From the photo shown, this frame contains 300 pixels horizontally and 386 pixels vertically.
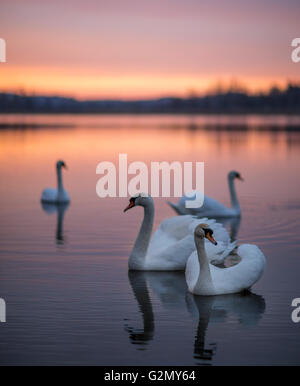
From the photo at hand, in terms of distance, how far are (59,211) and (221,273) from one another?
24.4 ft

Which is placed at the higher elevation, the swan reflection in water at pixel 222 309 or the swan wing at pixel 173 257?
the swan wing at pixel 173 257

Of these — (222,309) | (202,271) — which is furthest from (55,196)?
(222,309)

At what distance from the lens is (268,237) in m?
13.1

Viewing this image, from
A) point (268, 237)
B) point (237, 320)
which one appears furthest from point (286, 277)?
point (268, 237)

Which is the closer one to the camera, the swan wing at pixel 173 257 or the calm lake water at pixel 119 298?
→ the calm lake water at pixel 119 298

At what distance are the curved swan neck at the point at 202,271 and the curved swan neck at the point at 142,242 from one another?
5.06 ft

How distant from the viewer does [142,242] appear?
35.7ft

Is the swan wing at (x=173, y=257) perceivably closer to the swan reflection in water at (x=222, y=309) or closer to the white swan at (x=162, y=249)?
the white swan at (x=162, y=249)

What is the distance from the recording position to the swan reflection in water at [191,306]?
779 cm

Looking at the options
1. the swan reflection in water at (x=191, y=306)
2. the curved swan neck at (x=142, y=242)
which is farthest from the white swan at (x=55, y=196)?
the swan reflection in water at (x=191, y=306)

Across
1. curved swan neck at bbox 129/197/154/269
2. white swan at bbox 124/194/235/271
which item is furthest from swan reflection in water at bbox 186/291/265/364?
curved swan neck at bbox 129/197/154/269

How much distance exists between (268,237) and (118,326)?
540cm

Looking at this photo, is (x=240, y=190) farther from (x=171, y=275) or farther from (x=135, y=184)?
(x=171, y=275)

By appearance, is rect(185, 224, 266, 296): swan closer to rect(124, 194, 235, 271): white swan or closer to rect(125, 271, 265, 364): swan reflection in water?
rect(125, 271, 265, 364): swan reflection in water
